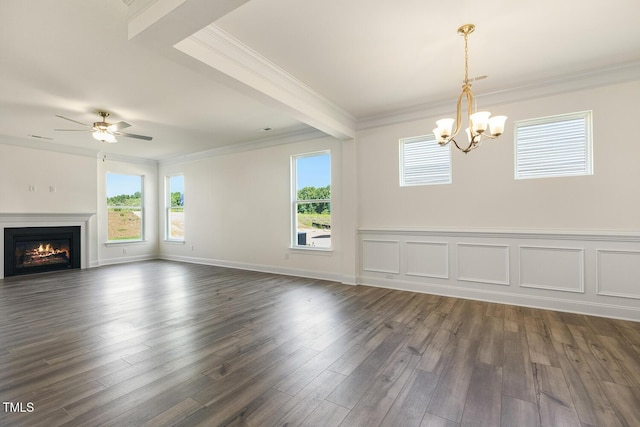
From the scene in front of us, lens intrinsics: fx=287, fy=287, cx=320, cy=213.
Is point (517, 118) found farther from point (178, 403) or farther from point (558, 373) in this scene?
point (178, 403)

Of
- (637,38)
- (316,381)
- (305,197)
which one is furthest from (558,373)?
(305,197)

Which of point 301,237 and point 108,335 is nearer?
point 108,335

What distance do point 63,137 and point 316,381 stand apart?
275 inches

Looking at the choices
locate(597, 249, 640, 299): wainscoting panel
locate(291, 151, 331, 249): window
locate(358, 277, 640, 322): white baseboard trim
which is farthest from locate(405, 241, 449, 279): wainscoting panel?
locate(597, 249, 640, 299): wainscoting panel

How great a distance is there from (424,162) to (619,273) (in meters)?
2.66

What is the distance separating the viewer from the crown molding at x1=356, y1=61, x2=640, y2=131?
330 cm

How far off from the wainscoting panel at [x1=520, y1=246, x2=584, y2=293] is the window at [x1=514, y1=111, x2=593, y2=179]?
0.98 m

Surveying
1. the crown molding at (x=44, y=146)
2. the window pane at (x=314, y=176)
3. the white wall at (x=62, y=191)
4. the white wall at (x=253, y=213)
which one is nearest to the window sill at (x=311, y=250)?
the white wall at (x=253, y=213)

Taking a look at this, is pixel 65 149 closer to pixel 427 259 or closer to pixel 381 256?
pixel 381 256

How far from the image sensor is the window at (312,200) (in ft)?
18.2

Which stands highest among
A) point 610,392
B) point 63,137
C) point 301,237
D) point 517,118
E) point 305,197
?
point 63,137

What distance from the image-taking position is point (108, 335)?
2.89 meters

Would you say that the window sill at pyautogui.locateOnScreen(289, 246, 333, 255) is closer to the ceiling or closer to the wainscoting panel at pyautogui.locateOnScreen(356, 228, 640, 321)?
the wainscoting panel at pyautogui.locateOnScreen(356, 228, 640, 321)

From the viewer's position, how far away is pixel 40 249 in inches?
250
